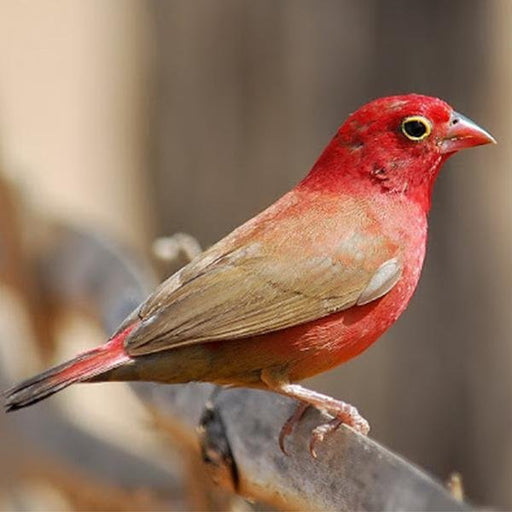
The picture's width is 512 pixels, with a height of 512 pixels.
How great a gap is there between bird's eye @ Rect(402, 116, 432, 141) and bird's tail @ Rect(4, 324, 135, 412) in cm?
83

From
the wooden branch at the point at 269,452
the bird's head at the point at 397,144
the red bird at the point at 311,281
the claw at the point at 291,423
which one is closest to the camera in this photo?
the wooden branch at the point at 269,452

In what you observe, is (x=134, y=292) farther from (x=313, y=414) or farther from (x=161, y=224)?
(x=161, y=224)

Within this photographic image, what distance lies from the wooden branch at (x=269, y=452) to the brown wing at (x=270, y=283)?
19 cm

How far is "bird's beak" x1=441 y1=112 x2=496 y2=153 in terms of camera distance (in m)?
3.80

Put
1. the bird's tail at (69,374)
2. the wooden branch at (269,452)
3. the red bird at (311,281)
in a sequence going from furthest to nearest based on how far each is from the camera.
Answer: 1. the red bird at (311,281)
2. the bird's tail at (69,374)
3. the wooden branch at (269,452)

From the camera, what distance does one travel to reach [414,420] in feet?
23.4

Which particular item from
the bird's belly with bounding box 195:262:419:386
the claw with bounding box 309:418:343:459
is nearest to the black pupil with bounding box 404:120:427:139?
the bird's belly with bounding box 195:262:419:386

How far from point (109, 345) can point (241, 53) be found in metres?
3.68

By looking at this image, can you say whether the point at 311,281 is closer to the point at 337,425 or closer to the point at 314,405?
the point at 314,405

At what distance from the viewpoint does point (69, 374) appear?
10.7 feet

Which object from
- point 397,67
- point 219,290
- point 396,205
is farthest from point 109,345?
point 397,67

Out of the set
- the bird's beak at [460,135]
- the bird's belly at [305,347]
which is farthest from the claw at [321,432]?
the bird's beak at [460,135]

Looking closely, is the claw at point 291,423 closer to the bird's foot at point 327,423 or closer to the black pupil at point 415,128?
the bird's foot at point 327,423

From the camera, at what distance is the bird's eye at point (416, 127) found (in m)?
3.79
